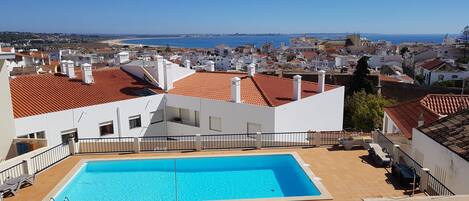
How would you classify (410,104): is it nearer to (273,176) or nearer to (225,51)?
(273,176)

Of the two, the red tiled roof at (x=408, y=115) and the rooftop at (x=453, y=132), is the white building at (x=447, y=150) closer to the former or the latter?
the rooftop at (x=453, y=132)

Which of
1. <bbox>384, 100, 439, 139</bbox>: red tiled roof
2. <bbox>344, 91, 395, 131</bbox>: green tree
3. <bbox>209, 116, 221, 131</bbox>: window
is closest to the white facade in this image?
<bbox>209, 116, 221, 131</bbox>: window

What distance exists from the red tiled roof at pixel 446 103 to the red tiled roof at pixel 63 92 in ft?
60.1

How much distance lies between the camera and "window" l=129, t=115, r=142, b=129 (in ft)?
80.5

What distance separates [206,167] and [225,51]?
5497 inches

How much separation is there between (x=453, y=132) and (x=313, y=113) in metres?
11.8

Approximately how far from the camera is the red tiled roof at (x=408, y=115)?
1983cm

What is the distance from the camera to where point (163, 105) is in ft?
85.0

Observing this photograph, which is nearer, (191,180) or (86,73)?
(191,180)

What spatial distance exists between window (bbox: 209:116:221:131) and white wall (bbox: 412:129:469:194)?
1195 cm

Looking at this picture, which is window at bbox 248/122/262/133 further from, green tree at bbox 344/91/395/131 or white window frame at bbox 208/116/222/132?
green tree at bbox 344/91/395/131

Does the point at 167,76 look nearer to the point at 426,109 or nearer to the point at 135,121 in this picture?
the point at 135,121

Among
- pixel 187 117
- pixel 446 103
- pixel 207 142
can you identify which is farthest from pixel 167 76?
pixel 446 103

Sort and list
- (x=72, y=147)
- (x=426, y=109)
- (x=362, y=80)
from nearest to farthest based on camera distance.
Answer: (x=72, y=147)
(x=426, y=109)
(x=362, y=80)
